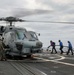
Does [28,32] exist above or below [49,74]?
above

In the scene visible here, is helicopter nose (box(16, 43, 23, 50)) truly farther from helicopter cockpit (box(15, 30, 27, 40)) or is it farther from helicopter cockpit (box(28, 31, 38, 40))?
helicopter cockpit (box(28, 31, 38, 40))

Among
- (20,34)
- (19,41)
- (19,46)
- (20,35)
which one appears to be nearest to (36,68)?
(19,46)

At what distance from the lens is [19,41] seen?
2378cm

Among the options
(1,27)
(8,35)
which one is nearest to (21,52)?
(8,35)

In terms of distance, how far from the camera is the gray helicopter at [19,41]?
2311 centimetres

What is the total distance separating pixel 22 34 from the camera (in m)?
24.5

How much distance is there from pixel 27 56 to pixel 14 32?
8.66ft

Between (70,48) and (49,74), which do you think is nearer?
(49,74)

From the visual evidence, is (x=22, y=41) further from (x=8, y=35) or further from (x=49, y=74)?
(x=49, y=74)

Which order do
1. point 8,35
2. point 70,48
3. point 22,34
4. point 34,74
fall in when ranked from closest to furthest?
point 34,74, point 22,34, point 8,35, point 70,48

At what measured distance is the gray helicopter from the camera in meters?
23.1

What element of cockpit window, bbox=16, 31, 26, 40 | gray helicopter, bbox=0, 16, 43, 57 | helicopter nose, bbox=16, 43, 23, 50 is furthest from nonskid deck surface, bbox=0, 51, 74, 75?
cockpit window, bbox=16, 31, 26, 40

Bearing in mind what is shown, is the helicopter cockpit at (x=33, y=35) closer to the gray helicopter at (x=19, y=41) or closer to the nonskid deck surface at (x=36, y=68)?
the gray helicopter at (x=19, y=41)

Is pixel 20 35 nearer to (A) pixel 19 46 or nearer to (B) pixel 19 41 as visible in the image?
(B) pixel 19 41
